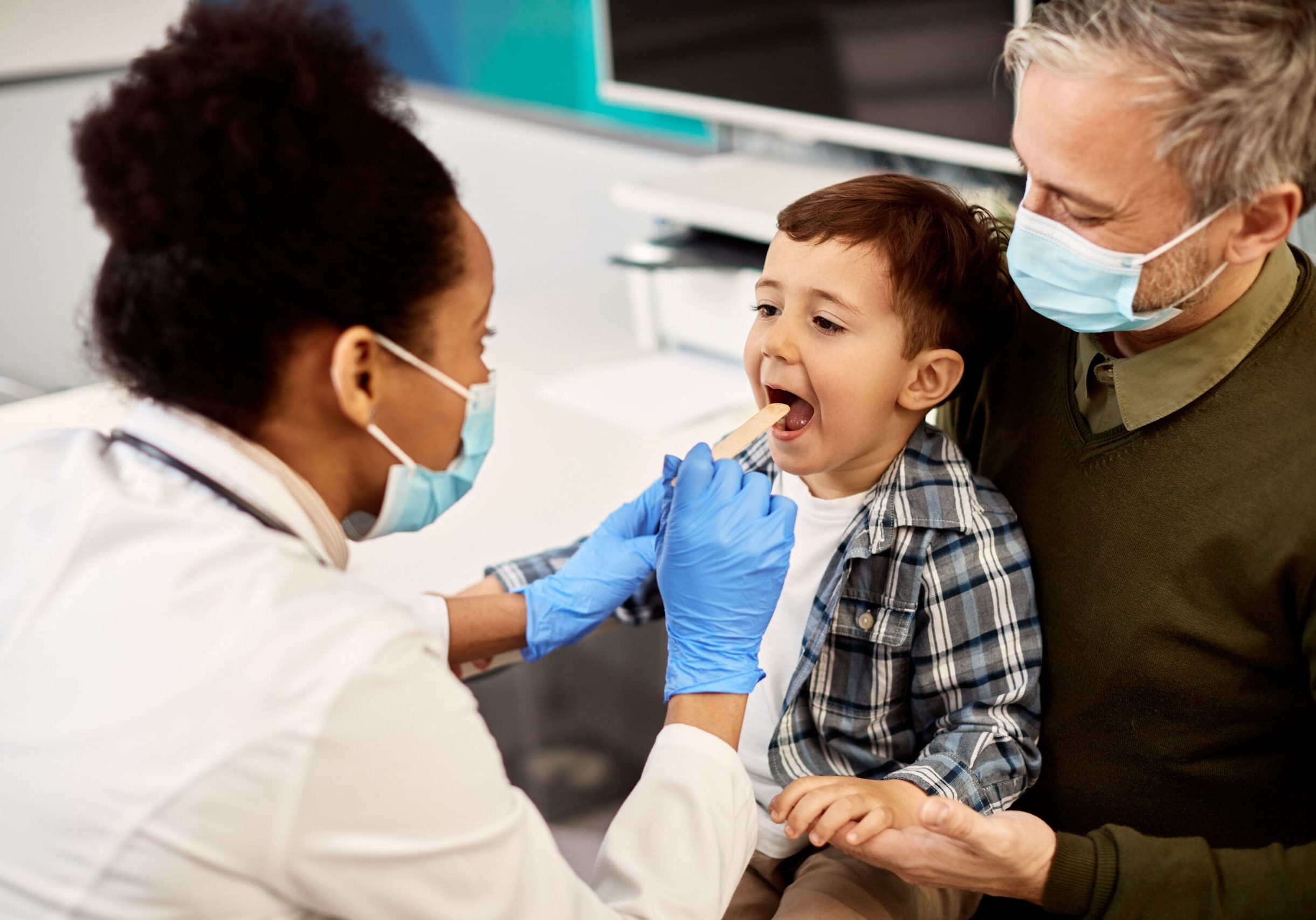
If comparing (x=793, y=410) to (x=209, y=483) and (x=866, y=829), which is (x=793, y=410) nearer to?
(x=866, y=829)

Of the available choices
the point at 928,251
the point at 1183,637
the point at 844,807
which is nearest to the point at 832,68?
the point at 928,251

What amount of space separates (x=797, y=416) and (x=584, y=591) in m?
0.30

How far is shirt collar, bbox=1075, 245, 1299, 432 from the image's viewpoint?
1.00 m

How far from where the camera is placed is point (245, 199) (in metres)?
0.78

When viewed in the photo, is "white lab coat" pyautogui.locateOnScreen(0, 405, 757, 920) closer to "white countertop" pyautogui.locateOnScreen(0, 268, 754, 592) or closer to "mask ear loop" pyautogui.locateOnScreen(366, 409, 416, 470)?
"mask ear loop" pyautogui.locateOnScreen(366, 409, 416, 470)

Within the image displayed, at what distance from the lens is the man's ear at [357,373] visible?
2.76ft

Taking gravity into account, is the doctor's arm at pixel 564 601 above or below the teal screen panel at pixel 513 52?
below

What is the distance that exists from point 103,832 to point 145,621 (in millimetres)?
130

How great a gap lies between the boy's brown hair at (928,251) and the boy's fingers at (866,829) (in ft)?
1.51

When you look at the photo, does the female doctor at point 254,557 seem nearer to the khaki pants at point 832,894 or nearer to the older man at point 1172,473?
the khaki pants at point 832,894

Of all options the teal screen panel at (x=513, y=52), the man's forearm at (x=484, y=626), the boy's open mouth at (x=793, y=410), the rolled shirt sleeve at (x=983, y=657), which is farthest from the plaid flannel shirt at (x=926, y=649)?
the teal screen panel at (x=513, y=52)

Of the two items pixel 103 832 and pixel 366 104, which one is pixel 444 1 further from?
pixel 103 832

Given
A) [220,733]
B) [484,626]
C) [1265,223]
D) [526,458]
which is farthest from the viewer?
[526,458]

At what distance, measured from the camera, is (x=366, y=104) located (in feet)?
2.74
